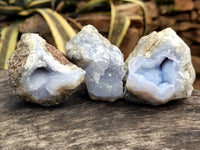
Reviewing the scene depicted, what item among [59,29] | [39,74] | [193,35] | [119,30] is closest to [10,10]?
[59,29]

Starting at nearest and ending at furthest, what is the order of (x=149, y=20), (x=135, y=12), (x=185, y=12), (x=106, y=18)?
(x=106, y=18)
(x=135, y=12)
(x=149, y=20)
(x=185, y=12)

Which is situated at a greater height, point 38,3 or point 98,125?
point 38,3

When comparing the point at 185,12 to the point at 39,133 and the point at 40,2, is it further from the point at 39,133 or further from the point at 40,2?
the point at 39,133

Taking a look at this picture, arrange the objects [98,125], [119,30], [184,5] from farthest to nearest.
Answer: [184,5], [119,30], [98,125]

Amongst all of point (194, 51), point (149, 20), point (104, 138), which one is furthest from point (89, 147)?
point (194, 51)

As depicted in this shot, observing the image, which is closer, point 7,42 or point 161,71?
point 161,71

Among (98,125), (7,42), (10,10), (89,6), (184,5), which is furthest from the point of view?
(184,5)

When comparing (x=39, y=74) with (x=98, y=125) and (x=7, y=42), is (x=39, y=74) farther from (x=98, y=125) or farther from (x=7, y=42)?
(x=7, y=42)
